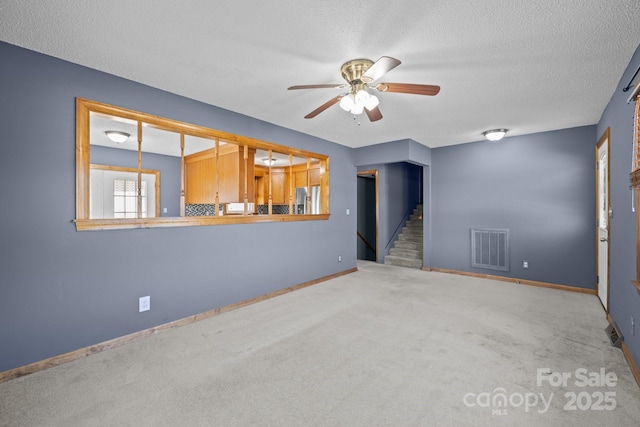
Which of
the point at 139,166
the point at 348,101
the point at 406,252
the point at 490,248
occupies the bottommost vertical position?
the point at 406,252

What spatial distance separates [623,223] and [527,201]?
228 centimetres

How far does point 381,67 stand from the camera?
1.99 meters

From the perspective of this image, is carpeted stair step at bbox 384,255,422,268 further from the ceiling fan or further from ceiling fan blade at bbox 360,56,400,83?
ceiling fan blade at bbox 360,56,400,83

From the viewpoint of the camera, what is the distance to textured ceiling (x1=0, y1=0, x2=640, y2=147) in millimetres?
1767

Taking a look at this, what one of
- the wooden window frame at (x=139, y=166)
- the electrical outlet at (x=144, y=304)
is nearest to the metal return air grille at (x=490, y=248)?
the wooden window frame at (x=139, y=166)

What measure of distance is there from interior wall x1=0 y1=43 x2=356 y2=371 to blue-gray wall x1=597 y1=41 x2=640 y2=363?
3911 millimetres

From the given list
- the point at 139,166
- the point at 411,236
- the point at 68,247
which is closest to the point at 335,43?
the point at 139,166

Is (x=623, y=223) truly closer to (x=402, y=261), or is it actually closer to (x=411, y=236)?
(x=402, y=261)

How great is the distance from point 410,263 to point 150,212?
240 inches

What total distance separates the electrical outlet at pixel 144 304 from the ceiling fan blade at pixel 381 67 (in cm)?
293

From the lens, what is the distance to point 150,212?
6.60 m

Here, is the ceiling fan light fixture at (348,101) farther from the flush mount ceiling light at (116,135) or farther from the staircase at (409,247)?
the staircase at (409,247)

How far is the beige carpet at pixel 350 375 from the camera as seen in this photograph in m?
1.73

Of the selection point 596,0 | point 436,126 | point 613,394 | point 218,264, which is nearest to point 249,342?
point 218,264
